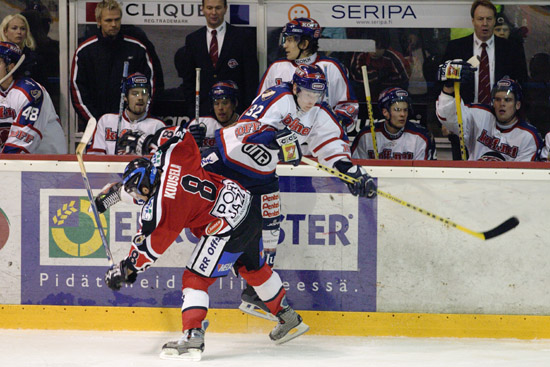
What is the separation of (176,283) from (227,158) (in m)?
0.69

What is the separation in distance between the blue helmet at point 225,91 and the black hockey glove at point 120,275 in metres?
1.40

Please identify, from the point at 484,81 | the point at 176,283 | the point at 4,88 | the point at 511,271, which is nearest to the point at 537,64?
the point at 484,81

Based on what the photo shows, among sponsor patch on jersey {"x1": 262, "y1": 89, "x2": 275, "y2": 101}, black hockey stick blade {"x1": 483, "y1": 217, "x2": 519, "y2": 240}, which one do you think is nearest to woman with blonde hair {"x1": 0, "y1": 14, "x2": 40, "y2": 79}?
sponsor patch on jersey {"x1": 262, "y1": 89, "x2": 275, "y2": 101}

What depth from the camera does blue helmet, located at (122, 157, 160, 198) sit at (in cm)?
400

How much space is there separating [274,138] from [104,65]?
1.57 metres

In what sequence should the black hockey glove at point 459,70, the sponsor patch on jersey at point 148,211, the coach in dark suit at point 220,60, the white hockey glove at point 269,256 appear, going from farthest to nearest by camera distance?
1. the coach in dark suit at point 220,60
2. the black hockey glove at point 459,70
3. the white hockey glove at point 269,256
4. the sponsor patch on jersey at point 148,211

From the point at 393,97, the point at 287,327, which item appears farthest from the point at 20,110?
the point at 393,97

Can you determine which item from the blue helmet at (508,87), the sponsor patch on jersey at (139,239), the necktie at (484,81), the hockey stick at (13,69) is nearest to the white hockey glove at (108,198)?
the sponsor patch on jersey at (139,239)

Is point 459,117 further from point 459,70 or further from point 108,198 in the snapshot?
point 108,198

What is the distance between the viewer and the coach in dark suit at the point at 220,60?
5.34 metres

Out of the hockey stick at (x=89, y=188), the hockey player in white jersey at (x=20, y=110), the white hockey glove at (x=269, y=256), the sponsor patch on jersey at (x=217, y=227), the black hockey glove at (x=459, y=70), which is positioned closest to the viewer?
the sponsor patch on jersey at (x=217, y=227)

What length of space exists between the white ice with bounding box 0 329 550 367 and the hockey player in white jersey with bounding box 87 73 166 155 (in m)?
1.14

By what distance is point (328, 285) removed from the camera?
4.57m

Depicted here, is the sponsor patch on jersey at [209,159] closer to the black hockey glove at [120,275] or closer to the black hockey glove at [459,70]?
the black hockey glove at [120,275]
